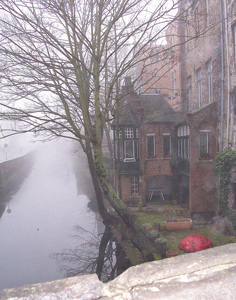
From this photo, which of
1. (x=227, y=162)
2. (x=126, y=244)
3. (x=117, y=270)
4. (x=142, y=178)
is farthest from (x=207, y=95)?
(x=117, y=270)

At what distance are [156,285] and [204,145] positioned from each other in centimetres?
1214

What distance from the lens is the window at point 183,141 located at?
13.6 meters

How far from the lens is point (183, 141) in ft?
47.2

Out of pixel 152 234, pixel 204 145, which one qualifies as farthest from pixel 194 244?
pixel 204 145

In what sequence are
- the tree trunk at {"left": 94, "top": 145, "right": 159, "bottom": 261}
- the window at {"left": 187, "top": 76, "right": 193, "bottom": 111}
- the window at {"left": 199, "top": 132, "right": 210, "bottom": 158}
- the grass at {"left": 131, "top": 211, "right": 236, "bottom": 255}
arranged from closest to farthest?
the tree trunk at {"left": 94, "top": 145, "right": 159, "bottom": 261} < the grass at {"left": 131, "top": 211, "right": 236, "bottom": 255} < the window at {"left": 199, "top": 132, "right": 210, "bottom": 158} < the window at {"left": 187, "top": 76, "right": 193, "bottom": 111}

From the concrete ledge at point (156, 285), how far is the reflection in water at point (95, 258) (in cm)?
A: 643

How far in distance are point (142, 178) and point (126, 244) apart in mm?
6570

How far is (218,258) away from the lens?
1.73m

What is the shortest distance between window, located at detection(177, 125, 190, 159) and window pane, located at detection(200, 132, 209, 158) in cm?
86

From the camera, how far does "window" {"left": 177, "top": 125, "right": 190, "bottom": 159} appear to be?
535 inches

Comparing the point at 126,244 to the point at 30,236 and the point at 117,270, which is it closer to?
the point at 117,270

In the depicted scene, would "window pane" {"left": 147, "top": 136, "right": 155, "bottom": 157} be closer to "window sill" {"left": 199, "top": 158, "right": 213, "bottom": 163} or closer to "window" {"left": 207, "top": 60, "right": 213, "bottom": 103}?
"window sill" {"left": 199, "top": 158, "right": 213, "bottom": 163}

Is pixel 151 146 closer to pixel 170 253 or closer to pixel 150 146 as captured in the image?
pixel 150 146

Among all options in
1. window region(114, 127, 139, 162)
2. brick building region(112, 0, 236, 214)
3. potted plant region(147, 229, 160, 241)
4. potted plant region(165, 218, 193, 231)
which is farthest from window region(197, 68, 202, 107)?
potted plant region(147, 229, 160, 241)
